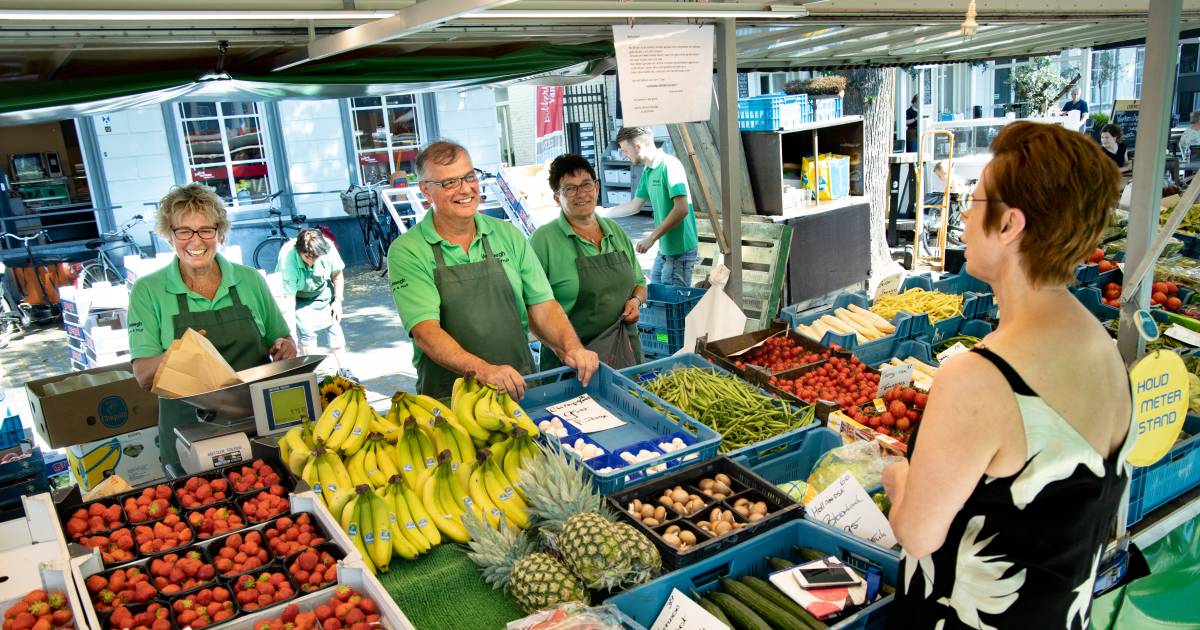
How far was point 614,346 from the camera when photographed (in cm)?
448

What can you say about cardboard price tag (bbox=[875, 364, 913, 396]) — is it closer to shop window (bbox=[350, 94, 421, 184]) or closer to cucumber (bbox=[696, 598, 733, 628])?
cucumber (bbox=[696, 598, 733, 628])

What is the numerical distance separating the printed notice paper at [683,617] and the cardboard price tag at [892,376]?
1761mm

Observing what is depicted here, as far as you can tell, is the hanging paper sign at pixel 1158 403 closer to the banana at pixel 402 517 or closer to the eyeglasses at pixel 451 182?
the banana at pixel 402 517

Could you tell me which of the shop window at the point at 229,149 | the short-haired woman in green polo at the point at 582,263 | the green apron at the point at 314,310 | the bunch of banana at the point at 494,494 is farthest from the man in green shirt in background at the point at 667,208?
the shop window at the point at 229,149

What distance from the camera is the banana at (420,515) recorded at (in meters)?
2.34

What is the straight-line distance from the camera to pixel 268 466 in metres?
2.61

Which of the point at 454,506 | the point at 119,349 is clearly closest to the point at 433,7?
the point at 454,506

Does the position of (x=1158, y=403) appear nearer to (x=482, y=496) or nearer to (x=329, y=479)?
(x=482, y=496)

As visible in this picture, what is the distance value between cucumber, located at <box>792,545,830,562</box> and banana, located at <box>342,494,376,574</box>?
3.97 ft

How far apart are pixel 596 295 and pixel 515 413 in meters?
1.79

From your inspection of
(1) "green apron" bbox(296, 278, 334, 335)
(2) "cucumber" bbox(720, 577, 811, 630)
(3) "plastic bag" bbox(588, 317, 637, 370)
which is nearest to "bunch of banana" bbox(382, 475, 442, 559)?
(2) "cucumber" bbox(720, 577, 811, 630)

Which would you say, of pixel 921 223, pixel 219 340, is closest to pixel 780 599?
pixel 219 340

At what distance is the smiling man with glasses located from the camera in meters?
3.31

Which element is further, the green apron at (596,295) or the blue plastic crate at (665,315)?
the blue plastic crate at (665,315)
